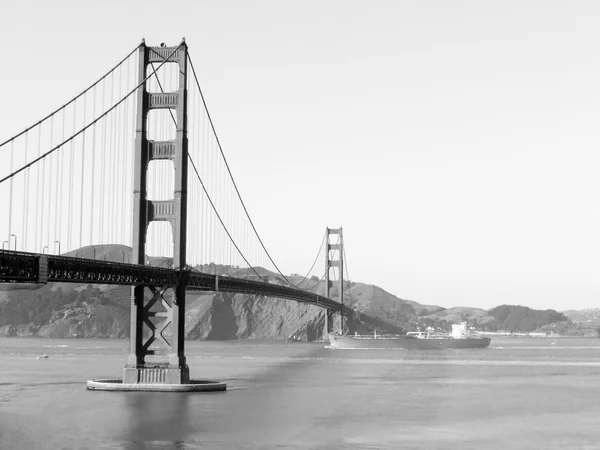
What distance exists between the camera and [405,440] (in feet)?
124

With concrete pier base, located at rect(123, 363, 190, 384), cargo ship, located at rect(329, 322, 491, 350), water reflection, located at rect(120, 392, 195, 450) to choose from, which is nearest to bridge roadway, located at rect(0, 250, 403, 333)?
concrete pier base, located at rect(123, 363, 190, 384)

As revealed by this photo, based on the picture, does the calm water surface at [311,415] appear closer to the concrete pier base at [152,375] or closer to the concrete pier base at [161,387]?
the concrete pier base at [161,387]

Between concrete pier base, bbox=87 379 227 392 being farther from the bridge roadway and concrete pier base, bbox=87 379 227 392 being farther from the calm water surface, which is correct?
the bridge roadway

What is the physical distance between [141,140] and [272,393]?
16.9m

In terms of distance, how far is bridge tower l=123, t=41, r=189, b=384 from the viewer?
54.3 m

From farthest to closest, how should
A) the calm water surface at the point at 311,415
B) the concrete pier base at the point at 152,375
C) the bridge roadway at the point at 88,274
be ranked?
1. the concrete pier base at the point at 152,375
2. the bridge roadway at the point at 88,274
3. the calm water surface at the point at 311,415

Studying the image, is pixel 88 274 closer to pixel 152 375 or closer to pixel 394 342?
pixel 152 375

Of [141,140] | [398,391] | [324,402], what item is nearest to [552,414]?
[324,402]

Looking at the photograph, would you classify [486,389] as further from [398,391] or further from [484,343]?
[484,343]

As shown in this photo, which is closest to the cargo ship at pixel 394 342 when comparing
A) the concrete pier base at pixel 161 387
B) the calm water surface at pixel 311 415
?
the calm water surface at pixel 311 415

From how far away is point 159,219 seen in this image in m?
55.0

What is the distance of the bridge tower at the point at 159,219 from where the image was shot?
5431 centimetres

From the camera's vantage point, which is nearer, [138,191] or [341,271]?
[138,191]

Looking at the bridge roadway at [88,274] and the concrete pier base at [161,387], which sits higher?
the bridge roadway at [88,274]
